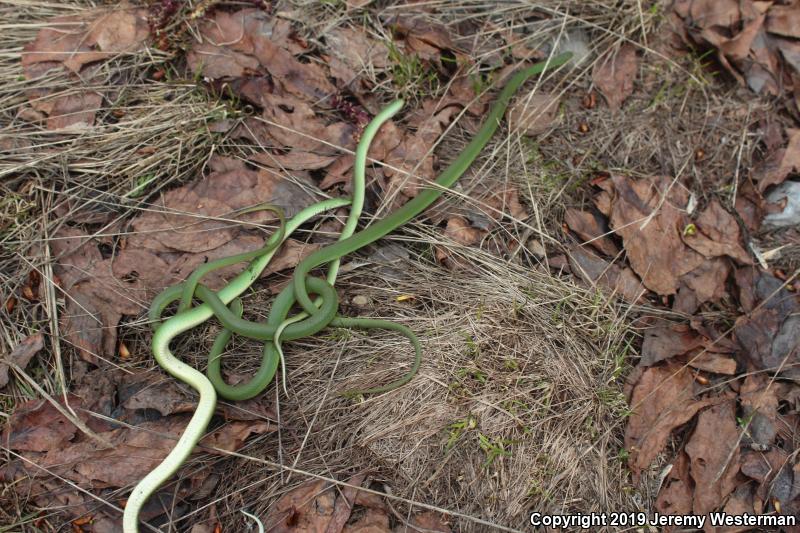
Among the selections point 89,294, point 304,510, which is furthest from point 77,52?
point 304,510

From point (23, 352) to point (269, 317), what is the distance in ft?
4.26

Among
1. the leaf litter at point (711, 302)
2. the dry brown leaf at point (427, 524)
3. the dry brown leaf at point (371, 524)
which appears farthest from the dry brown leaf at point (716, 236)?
the dry brown leaf at point (371, 524)

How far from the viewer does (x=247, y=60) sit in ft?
13.0

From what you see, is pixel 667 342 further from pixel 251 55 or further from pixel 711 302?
pixel 251 55

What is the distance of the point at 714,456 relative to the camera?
3096 millimetres

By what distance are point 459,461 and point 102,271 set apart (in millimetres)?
2316

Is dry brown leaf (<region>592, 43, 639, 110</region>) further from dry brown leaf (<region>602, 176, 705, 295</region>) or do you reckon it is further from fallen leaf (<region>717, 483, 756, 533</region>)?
fallen leaf (<region>717, 483, 756, 533</region>)

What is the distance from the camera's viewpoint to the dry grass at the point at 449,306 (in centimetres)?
296

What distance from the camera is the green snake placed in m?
2.87

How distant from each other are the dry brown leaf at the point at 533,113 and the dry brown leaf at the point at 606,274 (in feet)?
3.27

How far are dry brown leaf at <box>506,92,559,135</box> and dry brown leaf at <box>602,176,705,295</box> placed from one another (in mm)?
634

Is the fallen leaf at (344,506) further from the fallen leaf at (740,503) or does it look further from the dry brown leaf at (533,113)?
the dry brown leaf at (533,113)

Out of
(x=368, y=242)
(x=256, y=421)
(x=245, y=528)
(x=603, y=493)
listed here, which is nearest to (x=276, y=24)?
(x=368, y=242)

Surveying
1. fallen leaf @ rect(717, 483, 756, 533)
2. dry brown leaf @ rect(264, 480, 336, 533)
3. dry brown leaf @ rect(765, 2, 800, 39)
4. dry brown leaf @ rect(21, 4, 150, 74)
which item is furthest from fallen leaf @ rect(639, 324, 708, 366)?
dry brown leaf @ rect(21, 4, 150, 74)
